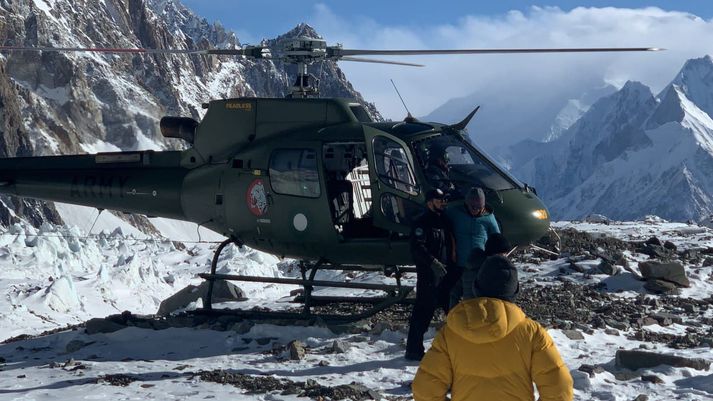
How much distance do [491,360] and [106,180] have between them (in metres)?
8.34

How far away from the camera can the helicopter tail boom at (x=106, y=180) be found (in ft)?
36.3

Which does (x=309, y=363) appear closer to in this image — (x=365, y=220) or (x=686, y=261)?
(x=365, y=220)

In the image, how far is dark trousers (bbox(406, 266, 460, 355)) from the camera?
7.64m

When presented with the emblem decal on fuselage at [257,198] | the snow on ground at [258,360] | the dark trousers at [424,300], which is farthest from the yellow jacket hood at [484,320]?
the emblem decal on fuselage at [257,198]

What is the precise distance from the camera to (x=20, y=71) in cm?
13262

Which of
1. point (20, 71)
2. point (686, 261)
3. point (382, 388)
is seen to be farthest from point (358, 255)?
point (20, 71)

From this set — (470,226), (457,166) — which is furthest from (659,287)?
(470,226)

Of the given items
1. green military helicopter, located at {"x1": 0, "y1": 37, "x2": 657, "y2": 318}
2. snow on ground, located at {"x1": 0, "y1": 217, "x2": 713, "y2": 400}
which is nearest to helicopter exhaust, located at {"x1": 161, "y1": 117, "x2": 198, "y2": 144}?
green military helicopter, located at {"x1": 0, "y1": 37, "x2": 657, "y2": 318}

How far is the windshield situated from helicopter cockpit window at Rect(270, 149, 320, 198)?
1.17 metres

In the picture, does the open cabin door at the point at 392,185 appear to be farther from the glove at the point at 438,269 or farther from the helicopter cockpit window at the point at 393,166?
the glove at the point at 438,269

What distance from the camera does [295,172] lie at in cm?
975

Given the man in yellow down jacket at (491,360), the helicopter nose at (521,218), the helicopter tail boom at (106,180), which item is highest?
the helicopter tail boom at (106,180)

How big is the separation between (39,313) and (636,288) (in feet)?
62.6

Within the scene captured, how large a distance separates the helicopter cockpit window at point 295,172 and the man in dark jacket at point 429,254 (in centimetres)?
225
